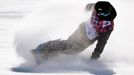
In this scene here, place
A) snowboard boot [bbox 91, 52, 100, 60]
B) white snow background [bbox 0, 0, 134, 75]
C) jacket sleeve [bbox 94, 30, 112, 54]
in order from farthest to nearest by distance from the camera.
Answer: snowboard boot [bbox 91, 52, 100, 60] < jacket sleeve [bbox 94, 30, 112, 54] < white snow background [bbox 0, 0, 134, 75]

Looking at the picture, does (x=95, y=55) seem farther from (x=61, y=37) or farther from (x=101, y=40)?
(x=61, y=37)

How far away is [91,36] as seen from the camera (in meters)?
8.83

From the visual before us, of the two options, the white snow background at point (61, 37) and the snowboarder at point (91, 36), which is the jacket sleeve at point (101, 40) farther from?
the white snow background at point (61, 37)

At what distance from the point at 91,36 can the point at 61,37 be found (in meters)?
1.98

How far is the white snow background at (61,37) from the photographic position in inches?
336

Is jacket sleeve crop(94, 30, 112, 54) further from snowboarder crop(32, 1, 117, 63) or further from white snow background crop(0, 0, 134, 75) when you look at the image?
white snow background crop(0, 0, 134, 75)

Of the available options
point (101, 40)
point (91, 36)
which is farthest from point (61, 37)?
point (101, 40)

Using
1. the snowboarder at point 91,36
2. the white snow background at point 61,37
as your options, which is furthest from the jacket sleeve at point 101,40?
the white snow background at point 61,37

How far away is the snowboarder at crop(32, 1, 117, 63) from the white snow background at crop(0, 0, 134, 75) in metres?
0.17

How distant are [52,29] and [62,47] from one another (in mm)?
1803

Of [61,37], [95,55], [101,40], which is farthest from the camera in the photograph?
[61,37]

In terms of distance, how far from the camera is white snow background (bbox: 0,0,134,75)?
28.0ft

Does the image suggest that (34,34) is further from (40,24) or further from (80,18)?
(80,18)

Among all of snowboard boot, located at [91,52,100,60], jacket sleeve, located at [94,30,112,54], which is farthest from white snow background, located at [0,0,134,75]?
jacket sleeve, located at [94,30,112,54]
